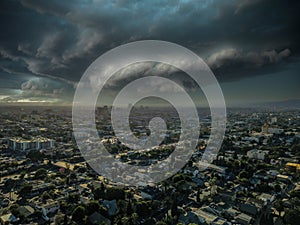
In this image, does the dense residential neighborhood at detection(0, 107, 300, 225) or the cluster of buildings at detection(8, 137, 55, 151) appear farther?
the cluster of buildings at detection(8, 137, 55, 151)

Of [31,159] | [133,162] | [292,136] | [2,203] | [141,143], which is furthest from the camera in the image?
[292,136]

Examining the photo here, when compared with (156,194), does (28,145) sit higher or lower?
higher

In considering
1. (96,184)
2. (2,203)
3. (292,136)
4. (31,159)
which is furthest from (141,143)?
(292,136)

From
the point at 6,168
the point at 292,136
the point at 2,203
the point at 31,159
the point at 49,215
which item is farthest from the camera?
the point at 292,136

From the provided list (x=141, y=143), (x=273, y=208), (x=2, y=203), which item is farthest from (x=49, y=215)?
(x=141, y=143)

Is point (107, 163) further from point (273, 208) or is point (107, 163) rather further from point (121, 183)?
point (273, 208)

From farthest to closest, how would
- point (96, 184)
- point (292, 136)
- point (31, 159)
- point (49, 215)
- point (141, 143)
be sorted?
1. point (292, 136)
2. point (141, 143)
3. point (31, 159)
4. point (96, 184)
5. point (49, 215)

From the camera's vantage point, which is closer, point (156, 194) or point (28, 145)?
point (156, 194)

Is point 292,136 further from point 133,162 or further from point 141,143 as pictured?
point 133,162

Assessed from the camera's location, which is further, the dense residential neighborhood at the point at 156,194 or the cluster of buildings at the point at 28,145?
the cluster of buildings at the point at 28,145

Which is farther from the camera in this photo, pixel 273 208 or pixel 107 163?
pixel 107 163
